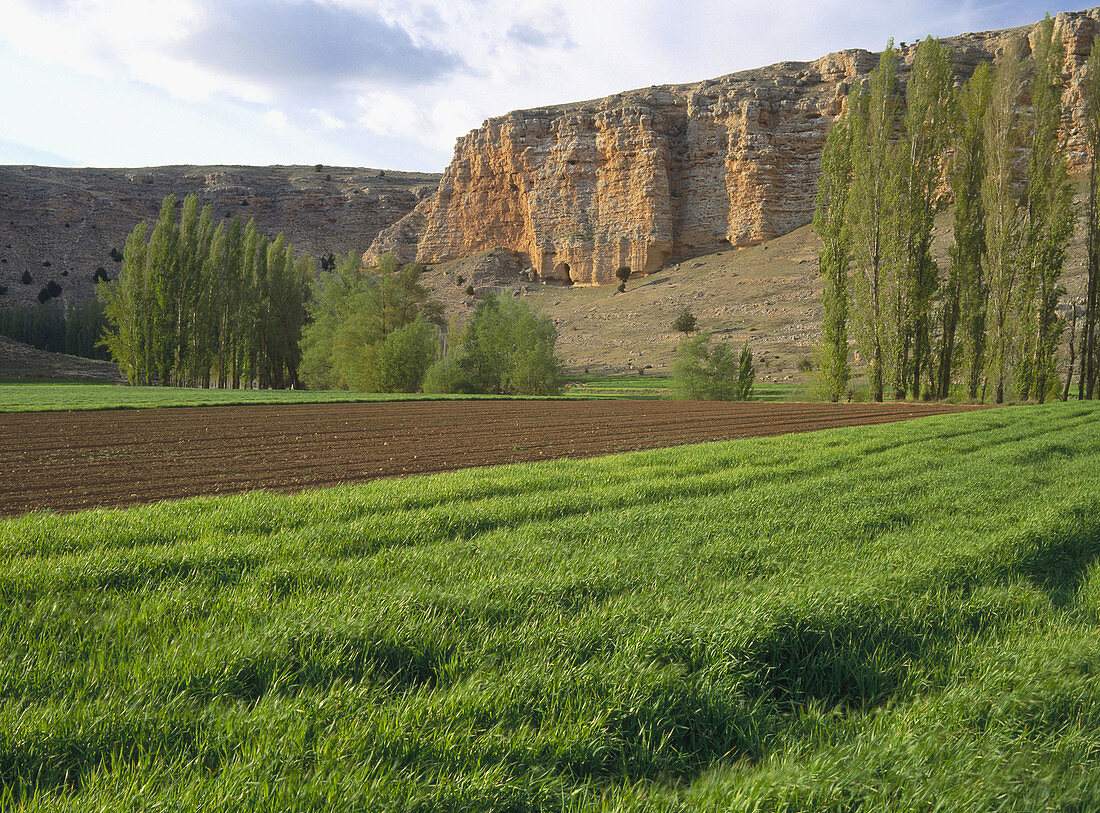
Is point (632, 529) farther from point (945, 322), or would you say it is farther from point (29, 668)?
point (945, 322)

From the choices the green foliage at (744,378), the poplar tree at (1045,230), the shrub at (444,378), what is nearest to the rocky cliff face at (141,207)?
the shrub at (444,378)

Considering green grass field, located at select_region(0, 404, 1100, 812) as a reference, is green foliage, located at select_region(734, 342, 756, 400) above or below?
above

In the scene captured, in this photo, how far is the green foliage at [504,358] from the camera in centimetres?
3875

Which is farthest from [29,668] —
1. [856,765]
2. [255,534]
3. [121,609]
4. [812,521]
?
[812,521]

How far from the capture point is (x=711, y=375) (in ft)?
118

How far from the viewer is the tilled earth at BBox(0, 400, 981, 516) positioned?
760 centimetres

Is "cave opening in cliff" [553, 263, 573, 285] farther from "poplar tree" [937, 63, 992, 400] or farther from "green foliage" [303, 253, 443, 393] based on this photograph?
"poplar tree" [937, 63, 992, 400]

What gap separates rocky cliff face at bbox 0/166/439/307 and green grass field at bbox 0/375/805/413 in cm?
7158

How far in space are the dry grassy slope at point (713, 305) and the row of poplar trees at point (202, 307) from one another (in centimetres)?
2154

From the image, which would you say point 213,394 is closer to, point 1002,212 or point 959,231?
point 959,231

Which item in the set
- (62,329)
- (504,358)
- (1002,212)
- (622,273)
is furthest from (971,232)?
(62,329)

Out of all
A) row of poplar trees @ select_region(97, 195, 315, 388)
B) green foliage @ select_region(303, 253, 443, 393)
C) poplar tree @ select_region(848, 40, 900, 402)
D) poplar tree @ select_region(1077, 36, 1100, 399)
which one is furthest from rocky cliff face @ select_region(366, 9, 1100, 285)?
poplar tree @ select_region(1077, 36, 1100, 399)

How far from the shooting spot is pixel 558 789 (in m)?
1.84

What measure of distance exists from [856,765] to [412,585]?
2.24 m
